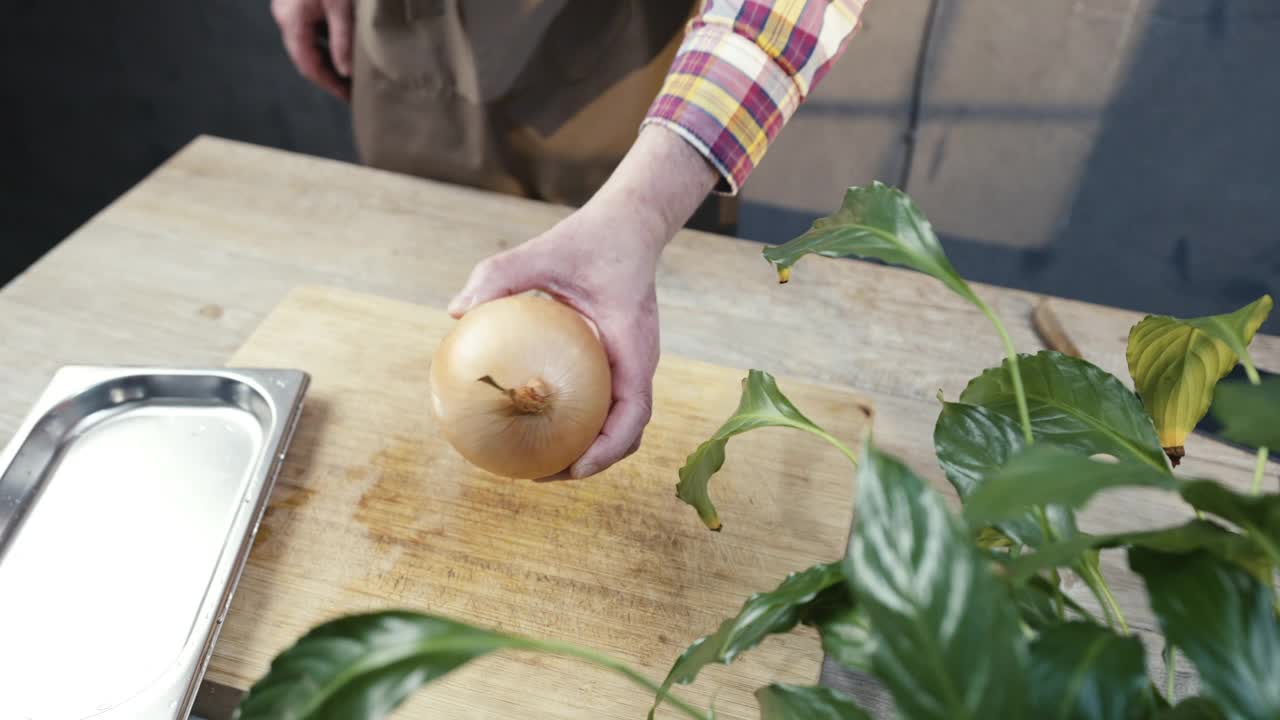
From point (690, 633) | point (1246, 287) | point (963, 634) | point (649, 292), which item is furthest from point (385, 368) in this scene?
point (1246, 287)

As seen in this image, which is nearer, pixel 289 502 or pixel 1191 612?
pixel 1191 612

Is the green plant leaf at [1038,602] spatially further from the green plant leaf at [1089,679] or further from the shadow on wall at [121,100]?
the shadow on wall at [121,100]

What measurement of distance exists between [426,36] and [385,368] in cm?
45

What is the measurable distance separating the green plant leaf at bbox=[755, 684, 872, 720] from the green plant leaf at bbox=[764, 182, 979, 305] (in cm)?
17

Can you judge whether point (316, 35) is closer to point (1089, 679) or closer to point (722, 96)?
point (722, 96)

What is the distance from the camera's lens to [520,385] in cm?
61

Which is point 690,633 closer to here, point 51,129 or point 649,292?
point 649,292

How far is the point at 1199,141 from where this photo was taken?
1.86 meters

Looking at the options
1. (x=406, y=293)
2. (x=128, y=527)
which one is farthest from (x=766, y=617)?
(x=406, y=293)

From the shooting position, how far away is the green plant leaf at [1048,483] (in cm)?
24

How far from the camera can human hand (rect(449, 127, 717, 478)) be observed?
0.68m

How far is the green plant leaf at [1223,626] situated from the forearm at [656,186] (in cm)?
52

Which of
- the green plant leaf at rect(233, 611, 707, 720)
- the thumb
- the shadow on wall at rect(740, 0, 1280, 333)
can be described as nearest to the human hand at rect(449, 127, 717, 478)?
the thumb

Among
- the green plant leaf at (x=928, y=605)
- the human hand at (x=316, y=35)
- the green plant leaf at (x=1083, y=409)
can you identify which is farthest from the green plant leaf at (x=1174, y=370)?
the human hand at (x=316, y=35)
